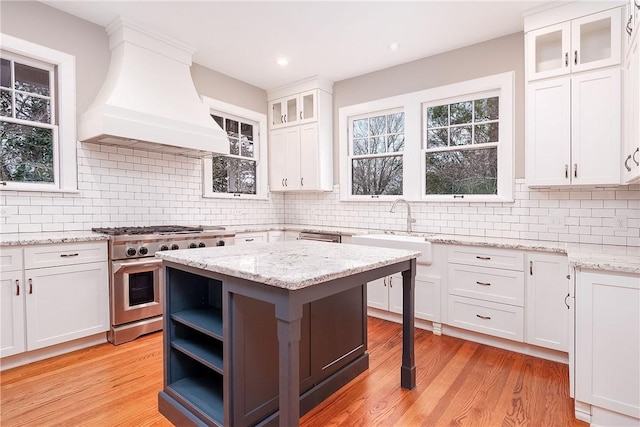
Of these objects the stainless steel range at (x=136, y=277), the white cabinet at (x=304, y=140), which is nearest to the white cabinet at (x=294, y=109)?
the white cabinet at (x=304, y=140)

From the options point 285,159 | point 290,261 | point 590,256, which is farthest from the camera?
point 285,159

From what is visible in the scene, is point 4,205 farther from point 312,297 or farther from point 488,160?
point 488,160

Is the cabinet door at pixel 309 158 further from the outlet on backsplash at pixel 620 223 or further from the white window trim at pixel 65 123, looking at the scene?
the outlet on backsplash at pixel 620 223

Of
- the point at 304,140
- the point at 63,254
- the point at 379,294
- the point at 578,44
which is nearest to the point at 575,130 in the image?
the point at 578,44

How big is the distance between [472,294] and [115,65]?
4.01 metres

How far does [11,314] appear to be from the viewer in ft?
8.20

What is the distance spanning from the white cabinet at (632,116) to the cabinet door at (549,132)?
357 millimetres

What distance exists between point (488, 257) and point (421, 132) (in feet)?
5.48

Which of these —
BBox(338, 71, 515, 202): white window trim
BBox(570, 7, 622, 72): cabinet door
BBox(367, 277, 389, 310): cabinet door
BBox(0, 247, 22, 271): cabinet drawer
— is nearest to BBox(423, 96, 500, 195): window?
BBox(338, 71, 515, 202): white window trim

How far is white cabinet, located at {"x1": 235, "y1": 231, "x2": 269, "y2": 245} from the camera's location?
13.5ft

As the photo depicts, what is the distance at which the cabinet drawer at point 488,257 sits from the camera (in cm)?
284

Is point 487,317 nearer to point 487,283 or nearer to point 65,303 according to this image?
point 487,283

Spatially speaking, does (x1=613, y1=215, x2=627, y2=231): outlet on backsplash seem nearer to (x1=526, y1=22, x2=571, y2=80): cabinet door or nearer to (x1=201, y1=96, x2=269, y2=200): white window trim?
(x1=526, y1=22, x2=571, y2=80): cabinet door

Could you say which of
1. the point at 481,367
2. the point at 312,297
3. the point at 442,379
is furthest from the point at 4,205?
the point at 481,367
